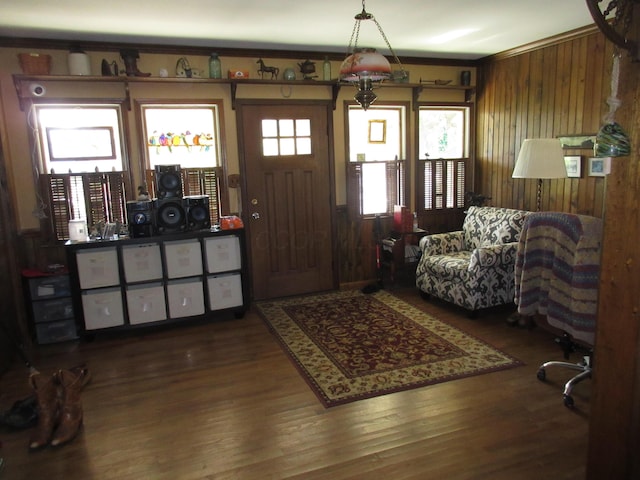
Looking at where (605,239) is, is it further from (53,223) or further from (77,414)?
(53,223)

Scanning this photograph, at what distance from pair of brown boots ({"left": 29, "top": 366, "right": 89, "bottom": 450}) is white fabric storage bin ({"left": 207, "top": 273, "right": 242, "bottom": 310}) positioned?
5.33 ft

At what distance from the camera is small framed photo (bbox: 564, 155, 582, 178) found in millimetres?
4070

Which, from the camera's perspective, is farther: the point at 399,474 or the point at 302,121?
the point at 302,121

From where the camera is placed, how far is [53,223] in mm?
4105

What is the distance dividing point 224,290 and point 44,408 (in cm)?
188

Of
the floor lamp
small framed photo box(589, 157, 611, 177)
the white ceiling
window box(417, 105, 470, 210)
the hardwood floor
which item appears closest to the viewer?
the hardwood floor

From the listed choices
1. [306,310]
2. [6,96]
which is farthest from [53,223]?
[306,310]

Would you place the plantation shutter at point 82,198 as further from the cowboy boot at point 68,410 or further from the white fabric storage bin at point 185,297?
the cowboy boot at point 68,410

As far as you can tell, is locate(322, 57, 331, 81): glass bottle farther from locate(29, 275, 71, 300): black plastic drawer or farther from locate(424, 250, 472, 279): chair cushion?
locate(29, 275, 71, 300): black plastic drawer

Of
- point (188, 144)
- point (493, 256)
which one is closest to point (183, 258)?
point (188, 144)

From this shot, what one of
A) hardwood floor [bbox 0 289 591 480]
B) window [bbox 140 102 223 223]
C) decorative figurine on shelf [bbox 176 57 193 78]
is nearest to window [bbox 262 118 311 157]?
window [bbox 140 102 223 223]

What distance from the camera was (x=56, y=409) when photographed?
255 cm

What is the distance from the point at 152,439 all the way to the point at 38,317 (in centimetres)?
197

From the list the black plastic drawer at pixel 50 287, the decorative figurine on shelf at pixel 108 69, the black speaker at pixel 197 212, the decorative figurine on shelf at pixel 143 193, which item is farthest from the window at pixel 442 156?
the black plastic drawer at pixel 50 287
